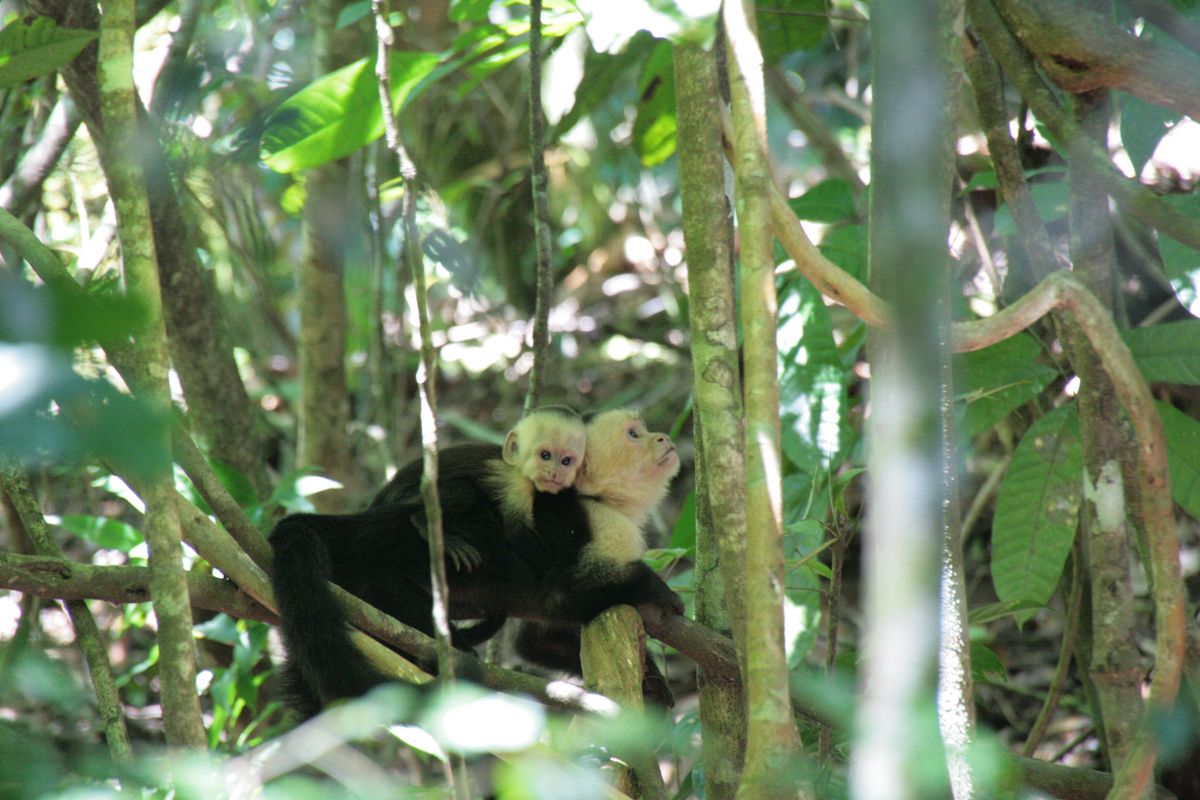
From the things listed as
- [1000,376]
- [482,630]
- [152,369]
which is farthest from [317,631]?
[1000,376]

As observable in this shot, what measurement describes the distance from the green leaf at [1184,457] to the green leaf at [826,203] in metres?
0.96

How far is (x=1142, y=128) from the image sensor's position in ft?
7.82

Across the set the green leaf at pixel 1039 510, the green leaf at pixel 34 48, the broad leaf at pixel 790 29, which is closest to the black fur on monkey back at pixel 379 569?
the green leaf at pixel 34 48

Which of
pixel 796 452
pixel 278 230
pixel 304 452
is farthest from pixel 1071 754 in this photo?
pixel 278 230

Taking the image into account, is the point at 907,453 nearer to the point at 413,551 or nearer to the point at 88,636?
the point at 88,636

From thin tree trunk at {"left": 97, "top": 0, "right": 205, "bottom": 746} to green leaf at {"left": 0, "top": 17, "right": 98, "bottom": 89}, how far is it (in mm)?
438

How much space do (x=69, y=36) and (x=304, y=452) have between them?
1.90 m

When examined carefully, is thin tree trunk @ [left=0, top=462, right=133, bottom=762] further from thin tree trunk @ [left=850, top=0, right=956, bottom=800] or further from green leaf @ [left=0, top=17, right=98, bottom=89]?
thin tree trunk @ [left=850, top=0, right=956, bottom=800]

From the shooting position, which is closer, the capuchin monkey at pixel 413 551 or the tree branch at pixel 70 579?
the tree branch at pixel 70 579

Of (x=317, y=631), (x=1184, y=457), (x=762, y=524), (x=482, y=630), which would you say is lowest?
(x=482, y=630)

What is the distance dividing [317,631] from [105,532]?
1183 mm

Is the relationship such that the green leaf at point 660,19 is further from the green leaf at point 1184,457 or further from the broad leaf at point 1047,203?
the green leaf at point 1184,457

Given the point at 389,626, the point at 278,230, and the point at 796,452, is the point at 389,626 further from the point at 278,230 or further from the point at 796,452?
the point at 278,230

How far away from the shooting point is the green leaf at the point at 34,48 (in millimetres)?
2176
